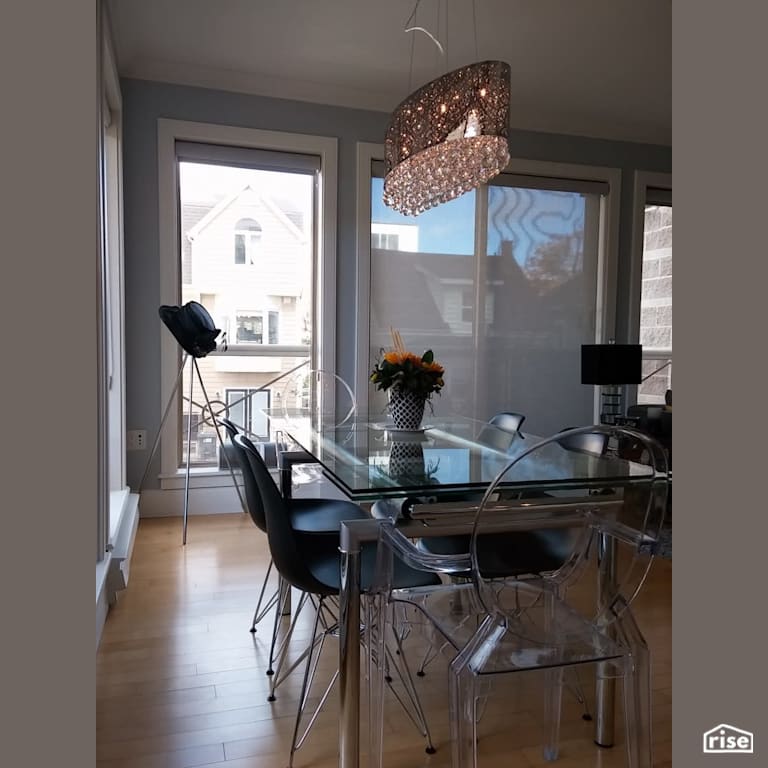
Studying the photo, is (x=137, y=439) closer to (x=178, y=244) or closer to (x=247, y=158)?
(x=178, y=244)

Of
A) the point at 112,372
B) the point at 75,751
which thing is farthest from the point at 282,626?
the point at 112,372

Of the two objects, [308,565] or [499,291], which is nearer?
[308,565]

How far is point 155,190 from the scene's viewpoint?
3760 mm

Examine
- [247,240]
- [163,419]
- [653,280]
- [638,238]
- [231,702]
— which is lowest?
[231,702]

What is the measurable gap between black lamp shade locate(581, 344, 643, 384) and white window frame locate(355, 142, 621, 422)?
1.66 feet

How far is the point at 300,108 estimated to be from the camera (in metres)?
4.00

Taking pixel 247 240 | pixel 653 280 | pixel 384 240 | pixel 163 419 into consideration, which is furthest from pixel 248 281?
pixel 653 280

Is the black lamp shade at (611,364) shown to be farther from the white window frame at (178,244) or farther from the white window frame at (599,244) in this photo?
the white window frame at (178,244)

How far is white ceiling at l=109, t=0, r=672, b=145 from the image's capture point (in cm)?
308

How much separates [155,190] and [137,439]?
1505 millimetres

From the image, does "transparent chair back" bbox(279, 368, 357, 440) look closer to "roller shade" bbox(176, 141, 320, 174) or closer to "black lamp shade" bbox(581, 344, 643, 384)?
"roller shade" bbox(176, 141, 320, 174)

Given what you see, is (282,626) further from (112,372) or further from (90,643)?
(112,372)

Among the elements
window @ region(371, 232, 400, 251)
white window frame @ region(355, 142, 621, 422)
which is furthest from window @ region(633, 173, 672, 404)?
window @ region(371, 232, 400, 251)

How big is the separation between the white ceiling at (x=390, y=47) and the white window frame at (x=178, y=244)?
0.90 ft
